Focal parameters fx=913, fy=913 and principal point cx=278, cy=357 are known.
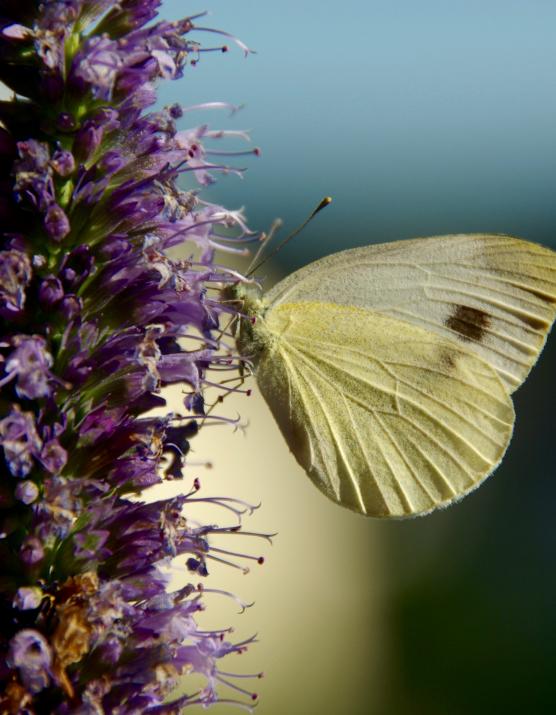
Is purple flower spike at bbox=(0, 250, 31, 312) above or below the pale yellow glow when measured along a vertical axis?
above

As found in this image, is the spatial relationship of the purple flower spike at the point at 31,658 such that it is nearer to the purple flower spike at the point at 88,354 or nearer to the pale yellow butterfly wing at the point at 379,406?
the purple flower spike at the point at 88,354

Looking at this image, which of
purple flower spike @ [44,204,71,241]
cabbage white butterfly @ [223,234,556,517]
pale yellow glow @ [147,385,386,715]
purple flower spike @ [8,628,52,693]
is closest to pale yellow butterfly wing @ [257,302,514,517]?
cabbage white butterfly @ [223,234,556,517]

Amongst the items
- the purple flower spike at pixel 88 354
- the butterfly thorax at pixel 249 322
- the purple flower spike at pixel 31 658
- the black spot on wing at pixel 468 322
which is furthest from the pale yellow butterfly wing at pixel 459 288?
the purple flower spike at pixel 31 658

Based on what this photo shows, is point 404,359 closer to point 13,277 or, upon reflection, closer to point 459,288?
point 459,288

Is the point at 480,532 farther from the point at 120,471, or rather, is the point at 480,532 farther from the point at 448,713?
the point at 120,471

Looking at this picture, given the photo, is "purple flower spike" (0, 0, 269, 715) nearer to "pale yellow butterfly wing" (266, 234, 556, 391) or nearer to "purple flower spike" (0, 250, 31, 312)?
"purple flower spike" (0, 250, 31, 312)

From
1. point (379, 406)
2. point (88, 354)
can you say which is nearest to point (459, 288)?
point (379, 406)

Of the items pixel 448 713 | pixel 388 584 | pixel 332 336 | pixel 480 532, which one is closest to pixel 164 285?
pixel 332 336
